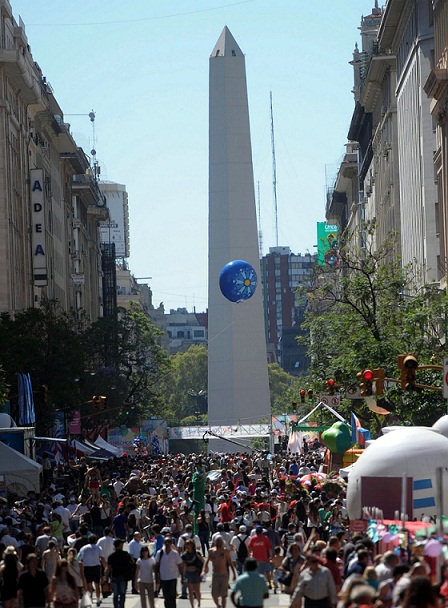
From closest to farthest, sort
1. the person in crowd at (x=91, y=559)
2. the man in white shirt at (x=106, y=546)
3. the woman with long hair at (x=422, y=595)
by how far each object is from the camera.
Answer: the woman with long hair at (x=422, y=595)
the person in crowd at (x=91, y=559)
the man in white shirt at (x=106, y=546)

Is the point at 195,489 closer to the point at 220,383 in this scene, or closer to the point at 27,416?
the point at 27,416

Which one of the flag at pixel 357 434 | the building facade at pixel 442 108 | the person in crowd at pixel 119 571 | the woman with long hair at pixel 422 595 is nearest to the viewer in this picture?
the woman with long hair at pixel 422 595

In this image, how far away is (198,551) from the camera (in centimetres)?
2872

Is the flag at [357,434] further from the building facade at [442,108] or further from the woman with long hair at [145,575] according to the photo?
the woman with long hair at [145,575]

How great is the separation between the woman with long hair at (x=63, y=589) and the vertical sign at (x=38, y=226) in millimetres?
63065

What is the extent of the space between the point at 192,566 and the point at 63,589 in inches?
197

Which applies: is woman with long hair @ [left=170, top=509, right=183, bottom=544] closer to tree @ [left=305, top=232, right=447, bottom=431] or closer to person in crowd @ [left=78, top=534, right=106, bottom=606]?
person in crowd @ [left=78, top=534, right=106, bottom=606]

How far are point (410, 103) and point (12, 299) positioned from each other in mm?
22094

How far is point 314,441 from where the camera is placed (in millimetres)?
82188

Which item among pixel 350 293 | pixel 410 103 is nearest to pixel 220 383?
pixel 410 103

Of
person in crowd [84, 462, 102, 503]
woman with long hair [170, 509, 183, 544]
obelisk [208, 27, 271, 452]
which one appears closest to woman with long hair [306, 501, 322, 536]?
woman with long hair [170, 509, 183, 544]

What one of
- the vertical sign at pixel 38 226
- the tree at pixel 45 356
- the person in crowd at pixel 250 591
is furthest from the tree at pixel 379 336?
the person in crowd at pixel 250 591

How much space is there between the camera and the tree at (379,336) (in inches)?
2026

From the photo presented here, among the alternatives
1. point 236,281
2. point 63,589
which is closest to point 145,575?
point 63,589
